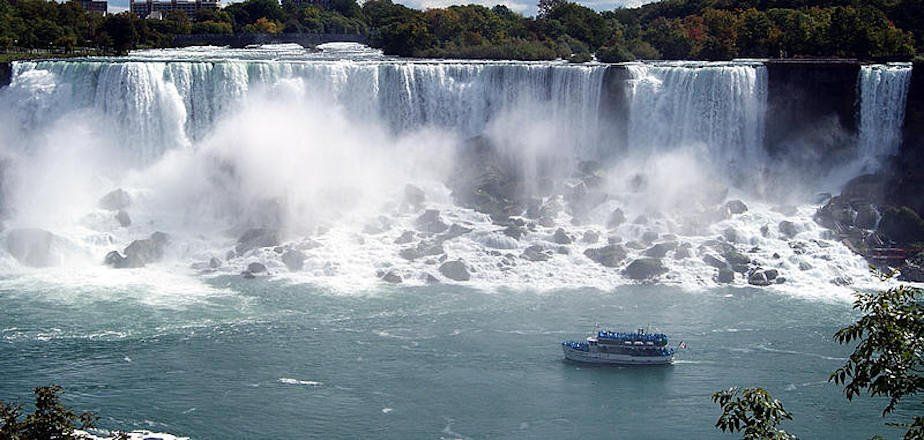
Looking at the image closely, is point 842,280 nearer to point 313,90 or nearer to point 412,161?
point 412,161

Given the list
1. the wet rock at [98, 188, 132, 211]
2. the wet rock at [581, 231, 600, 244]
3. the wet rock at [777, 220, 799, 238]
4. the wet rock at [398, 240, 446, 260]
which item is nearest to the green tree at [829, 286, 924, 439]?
the wet rock at [398, 240, 446, 260]

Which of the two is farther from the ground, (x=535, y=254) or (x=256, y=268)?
(x=535, y=254)

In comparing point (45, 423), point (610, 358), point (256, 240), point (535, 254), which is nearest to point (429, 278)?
point (535, 254)

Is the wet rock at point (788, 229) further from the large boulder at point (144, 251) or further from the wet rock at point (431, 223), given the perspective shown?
the large boulder at point (144, 251)

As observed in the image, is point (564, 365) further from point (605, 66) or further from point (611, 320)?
point (605, 66)

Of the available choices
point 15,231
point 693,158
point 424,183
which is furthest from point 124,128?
point 693,158
